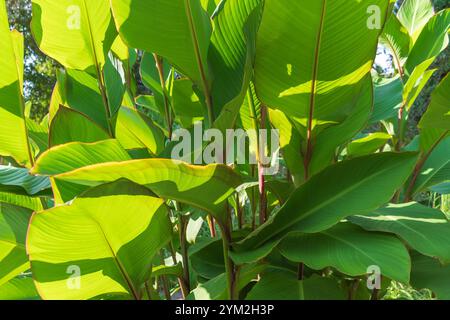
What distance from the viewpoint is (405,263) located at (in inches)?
36.0

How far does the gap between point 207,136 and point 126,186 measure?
0.29 m

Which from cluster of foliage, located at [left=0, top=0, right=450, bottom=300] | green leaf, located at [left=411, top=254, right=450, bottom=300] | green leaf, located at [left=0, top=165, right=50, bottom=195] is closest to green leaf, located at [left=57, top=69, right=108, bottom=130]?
cluster of foliage, located at [left=0, top=0, right=450, bottom=300]

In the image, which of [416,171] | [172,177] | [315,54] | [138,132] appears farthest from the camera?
[416,171]

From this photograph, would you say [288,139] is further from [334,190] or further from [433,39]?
[433,39]

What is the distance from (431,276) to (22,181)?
973mm

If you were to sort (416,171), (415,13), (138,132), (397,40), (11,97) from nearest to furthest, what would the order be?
(11,97) → (138,132) → (416,171) → (397,40) → (415,13)

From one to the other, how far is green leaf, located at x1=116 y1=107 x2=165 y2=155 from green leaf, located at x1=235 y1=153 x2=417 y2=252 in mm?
374

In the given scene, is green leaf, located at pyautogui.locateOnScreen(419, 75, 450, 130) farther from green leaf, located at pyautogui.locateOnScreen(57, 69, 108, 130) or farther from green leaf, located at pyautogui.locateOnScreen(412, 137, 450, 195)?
green leaf, located at pyautogui.locateOnScreen(57, 69, 108, 130)

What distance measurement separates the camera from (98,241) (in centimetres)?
89

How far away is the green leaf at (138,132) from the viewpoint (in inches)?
48.3

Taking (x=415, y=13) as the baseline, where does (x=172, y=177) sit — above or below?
below

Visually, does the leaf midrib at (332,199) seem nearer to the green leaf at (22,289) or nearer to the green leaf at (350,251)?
the green leaf at (350,251)

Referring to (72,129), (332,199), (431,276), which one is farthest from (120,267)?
(431,276)

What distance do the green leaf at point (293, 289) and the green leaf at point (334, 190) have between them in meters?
0.16
